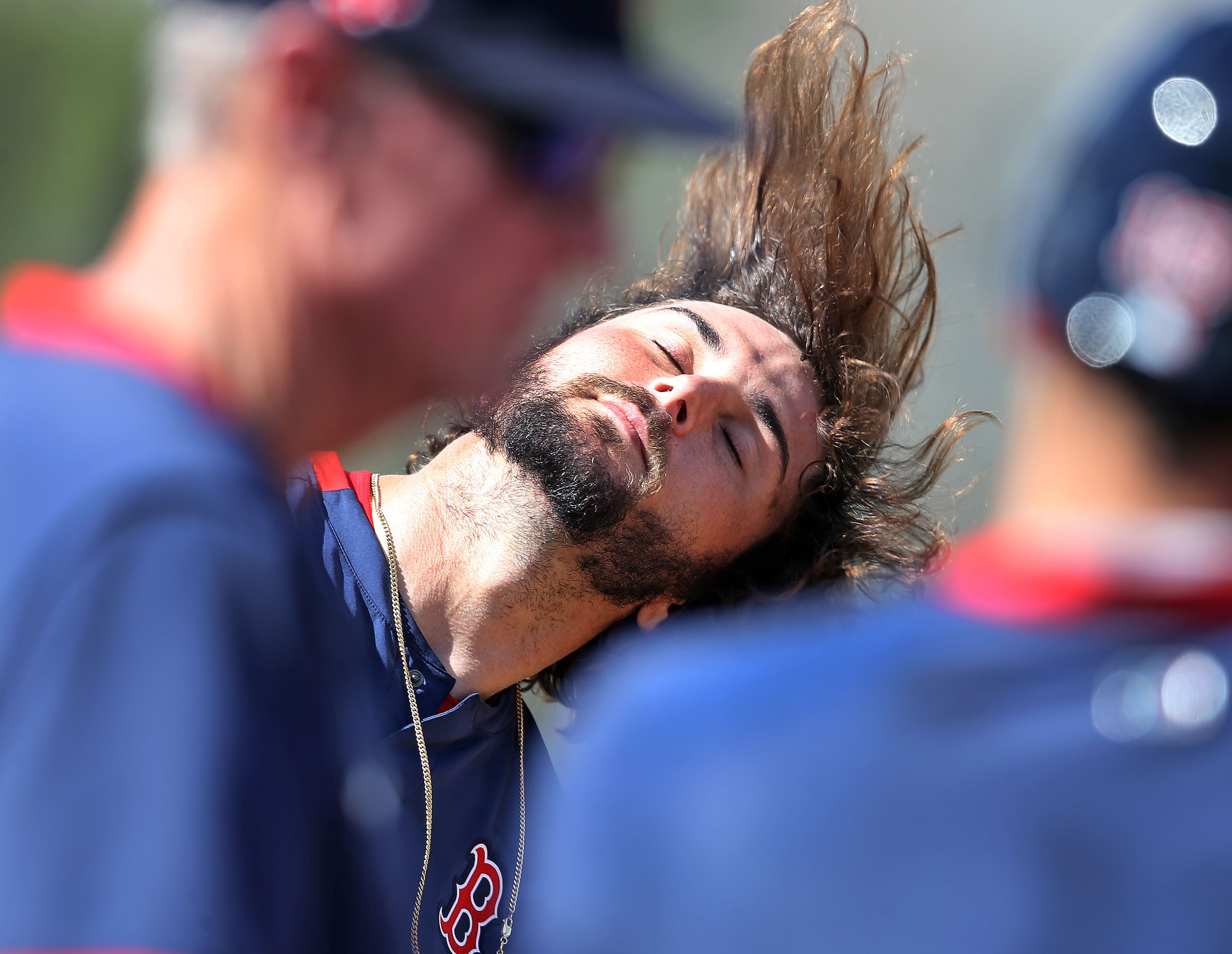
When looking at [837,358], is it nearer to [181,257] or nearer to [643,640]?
[643,640]

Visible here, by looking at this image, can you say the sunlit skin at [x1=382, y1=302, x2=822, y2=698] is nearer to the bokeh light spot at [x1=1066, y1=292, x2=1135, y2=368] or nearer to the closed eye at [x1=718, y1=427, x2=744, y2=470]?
the closed eye at [x1=718, y1=427, x2=744, y2=470]

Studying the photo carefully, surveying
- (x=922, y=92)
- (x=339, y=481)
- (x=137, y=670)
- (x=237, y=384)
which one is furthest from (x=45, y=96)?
(x=137, y=670)

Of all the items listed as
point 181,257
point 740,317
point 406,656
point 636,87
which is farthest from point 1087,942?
point 740,317

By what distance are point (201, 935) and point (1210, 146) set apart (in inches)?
37.0

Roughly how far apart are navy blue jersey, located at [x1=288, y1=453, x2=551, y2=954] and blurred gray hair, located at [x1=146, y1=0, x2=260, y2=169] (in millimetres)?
1517

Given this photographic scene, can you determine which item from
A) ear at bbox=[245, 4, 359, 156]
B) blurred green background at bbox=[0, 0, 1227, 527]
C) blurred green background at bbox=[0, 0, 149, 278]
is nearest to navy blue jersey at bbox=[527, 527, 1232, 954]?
ear at bbox=[245, 4, 359, 156]

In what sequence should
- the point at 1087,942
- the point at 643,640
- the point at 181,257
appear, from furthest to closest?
the point at 643,640 → the point at 181,257 → the point at 1087,942

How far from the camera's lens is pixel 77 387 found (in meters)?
0.90

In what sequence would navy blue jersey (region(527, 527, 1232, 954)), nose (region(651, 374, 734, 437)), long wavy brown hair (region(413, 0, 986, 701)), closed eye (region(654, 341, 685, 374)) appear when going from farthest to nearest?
1. long wavy brown hair (region(413, 0, 986, 701))
2. closed eye (region(654, 341, 685, 374))
3. nose (region(651, 374, 734, 437))
4. navy blue jersey (region(527, 527, 1232, 954))

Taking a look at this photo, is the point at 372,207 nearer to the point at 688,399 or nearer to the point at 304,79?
the point at 304,79

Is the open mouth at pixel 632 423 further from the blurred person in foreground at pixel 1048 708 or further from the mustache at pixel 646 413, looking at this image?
the blurred person in foreground at pixel 1048 708

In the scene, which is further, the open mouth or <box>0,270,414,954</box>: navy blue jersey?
the open mouth

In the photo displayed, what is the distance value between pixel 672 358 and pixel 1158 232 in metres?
2.24

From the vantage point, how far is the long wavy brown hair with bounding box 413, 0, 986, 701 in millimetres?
3564
